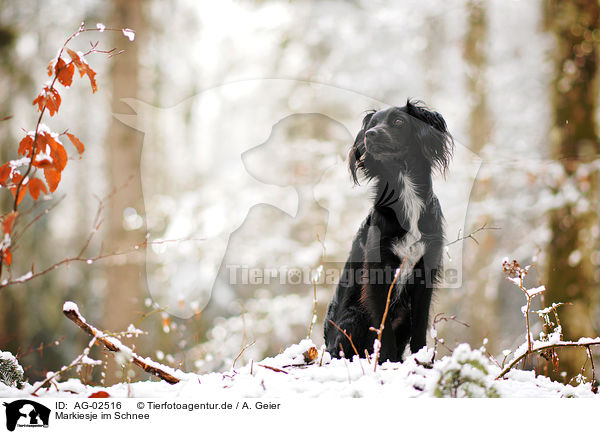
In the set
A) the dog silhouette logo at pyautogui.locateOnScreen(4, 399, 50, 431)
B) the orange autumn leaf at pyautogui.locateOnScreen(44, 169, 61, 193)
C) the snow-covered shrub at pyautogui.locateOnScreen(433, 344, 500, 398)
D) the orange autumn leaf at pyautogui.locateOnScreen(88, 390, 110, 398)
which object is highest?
the orange autumn leaf at pyautogui.locateOnScreen(44, 169, 61, 193)

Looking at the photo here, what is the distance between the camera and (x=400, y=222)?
2338 mm

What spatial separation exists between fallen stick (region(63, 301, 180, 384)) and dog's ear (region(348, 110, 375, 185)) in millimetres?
1404

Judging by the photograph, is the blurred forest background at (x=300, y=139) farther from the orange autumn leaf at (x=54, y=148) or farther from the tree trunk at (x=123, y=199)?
the orange autumn leaf at (x=54, y=148)

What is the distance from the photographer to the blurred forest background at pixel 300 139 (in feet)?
16.1

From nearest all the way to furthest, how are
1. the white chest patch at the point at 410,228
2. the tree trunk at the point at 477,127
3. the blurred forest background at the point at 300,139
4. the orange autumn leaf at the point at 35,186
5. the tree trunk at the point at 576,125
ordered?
1. the orange autumn leaf at the point at 35,186
2. the white chest patch at the point at 410,228
3. the tree trunk at the point at 576,125
4. the blurred forest background at the point at 300,139
5. the tree trunk at the point at 477,127

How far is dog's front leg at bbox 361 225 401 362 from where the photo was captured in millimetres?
Answer: 2371

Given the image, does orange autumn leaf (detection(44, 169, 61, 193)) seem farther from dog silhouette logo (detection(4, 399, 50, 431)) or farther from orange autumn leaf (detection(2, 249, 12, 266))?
dog silhouette logo (detection(4, 399, 50, 431))

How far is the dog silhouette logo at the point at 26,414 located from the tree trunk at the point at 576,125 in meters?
4.47

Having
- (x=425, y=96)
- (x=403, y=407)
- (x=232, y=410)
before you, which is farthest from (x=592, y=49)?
(x=232, y=410)

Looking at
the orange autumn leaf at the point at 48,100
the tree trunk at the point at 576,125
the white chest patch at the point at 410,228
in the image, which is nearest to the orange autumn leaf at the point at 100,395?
the orange autumn leaf at the point at 48,100

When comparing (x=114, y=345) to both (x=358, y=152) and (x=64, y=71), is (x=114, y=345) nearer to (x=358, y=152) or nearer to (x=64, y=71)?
(x=64, y=71)

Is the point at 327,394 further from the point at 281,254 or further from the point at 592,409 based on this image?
the point at 281,254

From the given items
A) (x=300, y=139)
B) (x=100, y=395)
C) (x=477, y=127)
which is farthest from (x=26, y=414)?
(x=477, y=127)

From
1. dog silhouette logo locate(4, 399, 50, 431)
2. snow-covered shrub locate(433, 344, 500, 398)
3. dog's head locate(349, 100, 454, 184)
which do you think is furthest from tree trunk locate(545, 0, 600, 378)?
dog silhouette logo locate(4, 399, 50, 431)
